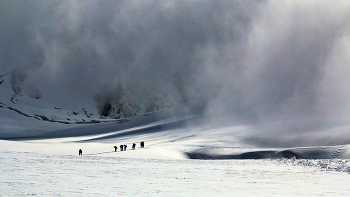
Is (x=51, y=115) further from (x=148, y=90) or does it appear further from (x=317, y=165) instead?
(x=317, y=165)

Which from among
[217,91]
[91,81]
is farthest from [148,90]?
[217,91]

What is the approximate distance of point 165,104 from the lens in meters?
152

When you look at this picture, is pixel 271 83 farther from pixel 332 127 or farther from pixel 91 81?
pixel 91 81

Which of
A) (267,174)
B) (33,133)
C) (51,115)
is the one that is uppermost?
(51,115)

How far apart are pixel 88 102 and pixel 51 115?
2016 centimetres

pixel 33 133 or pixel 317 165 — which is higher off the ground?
pixel 33 133

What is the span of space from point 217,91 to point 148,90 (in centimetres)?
4597

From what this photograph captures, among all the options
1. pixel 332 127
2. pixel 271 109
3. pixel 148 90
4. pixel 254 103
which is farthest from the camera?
pixel 148 90

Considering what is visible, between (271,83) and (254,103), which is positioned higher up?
(271,83)

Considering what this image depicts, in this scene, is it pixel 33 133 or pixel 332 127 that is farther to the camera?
pixel 33 133

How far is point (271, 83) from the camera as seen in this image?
98.3 metres

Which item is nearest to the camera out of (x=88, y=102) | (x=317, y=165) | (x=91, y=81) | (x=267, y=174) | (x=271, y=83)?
(x=267, y=174)

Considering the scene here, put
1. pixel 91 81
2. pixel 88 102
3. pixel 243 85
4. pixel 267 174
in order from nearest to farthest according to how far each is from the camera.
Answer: pixel 267 174 < pixel 243 85 < pixel 88 102 < pixel 91 81

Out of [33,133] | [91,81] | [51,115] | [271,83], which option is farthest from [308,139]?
[91,81]
